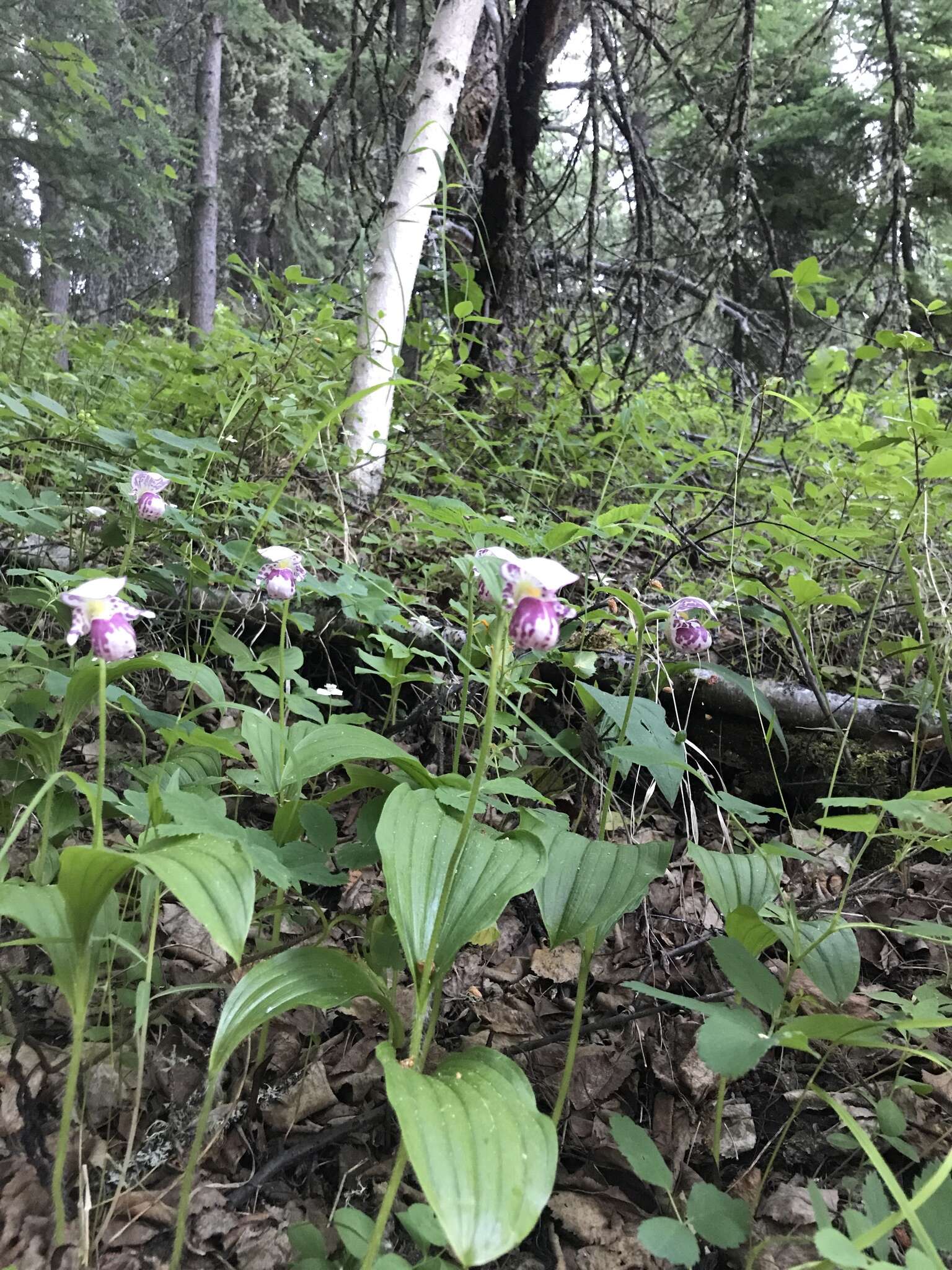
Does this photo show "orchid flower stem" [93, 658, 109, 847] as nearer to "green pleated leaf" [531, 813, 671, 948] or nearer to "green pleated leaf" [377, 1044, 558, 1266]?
"green pleated leaf" [377, 1044, 558, 1266]

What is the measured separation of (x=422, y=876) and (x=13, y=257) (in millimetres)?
6825

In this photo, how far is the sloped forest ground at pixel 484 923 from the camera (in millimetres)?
1083

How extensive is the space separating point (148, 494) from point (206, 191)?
25.3 ft

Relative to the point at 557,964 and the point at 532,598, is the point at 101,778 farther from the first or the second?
the point at 557,964

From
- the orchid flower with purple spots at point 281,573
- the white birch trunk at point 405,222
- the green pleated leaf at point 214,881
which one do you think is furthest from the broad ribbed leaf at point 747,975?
the white birch trunk at point 405,222

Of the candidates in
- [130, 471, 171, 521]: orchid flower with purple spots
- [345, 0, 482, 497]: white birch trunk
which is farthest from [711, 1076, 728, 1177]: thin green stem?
[345, 0, 482, 497]: white birch trunk

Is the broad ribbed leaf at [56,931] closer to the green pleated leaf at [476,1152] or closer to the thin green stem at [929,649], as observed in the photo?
the green pleated leaf at [476,1152]

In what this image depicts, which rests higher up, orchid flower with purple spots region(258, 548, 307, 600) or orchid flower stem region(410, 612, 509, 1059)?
orchid flower with purple spots region(258, 548, 307, 600)

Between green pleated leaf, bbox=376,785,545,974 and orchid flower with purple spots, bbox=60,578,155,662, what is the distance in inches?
18.9

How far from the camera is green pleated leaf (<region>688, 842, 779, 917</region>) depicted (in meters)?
1.23

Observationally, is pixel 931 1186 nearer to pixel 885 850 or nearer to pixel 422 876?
pixel 422 876

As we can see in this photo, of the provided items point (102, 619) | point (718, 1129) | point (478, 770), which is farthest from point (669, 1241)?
point (102, 619)

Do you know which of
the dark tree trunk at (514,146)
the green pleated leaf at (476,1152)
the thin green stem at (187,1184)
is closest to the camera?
the green pleated leaf at (476,1152)

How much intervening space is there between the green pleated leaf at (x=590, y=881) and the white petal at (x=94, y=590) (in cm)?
80
